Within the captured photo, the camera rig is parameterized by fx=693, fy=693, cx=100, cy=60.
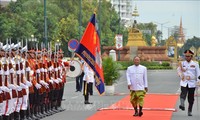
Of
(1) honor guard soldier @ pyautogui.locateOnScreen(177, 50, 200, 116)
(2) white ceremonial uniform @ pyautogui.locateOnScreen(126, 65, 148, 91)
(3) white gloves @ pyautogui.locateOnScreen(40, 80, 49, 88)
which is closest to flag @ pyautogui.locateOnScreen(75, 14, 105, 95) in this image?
(2) white ceremonial uniform @ pyautogui.locateOnScreen(126, 65, 148, 91)

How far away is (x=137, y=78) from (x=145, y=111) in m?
1.83

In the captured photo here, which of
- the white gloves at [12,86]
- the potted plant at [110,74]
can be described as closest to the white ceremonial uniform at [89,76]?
the potted plant at [110,74]

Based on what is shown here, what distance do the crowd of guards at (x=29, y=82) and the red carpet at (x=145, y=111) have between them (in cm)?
136

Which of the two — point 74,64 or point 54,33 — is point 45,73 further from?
point 54,33

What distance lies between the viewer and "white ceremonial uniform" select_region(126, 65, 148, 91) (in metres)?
18.8

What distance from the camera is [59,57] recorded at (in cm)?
2019

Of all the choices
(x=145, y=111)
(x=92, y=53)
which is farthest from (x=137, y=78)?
(x=92, y=53)

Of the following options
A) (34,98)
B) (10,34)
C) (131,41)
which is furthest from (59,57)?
(131,41)

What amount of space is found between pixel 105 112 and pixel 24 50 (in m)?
4.29

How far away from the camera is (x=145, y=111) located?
2028 centimetres

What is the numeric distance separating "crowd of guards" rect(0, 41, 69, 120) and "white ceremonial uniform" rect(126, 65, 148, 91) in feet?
7.02

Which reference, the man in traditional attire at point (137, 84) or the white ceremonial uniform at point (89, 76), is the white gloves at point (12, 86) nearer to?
the man in traditional attire at point (137, 84)

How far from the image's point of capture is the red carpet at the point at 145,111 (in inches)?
720

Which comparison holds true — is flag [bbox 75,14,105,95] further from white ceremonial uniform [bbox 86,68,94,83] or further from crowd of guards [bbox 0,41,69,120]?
white ceremonial uniform [bbox 86,68,94,83]
